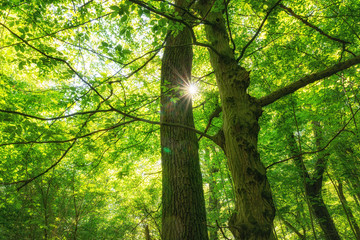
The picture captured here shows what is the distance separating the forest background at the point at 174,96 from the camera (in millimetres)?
1722

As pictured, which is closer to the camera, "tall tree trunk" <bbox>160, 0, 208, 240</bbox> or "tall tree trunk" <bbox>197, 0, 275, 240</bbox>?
"tall tree trunk" <bbox>197, 0, 275, 240</bbox>

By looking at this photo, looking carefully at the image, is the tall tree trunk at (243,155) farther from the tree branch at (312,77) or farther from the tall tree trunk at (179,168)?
the tall tree trunk at (179,168)

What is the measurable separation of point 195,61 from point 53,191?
688 centimetres

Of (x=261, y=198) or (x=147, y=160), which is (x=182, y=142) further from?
(x=147, y=160)

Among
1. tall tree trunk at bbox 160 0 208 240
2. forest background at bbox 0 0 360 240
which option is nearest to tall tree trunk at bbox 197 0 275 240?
forest background at bbox 0 0 360 240

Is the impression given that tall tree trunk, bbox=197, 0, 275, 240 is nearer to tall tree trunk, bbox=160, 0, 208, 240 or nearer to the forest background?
the forest background

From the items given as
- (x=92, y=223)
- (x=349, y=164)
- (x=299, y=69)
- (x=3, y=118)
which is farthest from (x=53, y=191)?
(x=349, y=164)

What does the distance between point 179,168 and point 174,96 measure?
1.10 m

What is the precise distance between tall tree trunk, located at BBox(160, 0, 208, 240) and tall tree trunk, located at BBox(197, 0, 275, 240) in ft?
1.99

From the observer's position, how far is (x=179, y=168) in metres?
2.45

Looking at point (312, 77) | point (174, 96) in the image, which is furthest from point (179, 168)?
point (312, 77)

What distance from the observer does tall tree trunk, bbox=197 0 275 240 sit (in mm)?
1344

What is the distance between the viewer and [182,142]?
263 centimetres

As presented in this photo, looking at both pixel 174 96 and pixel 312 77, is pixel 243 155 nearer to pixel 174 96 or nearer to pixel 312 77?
pixel 312 77
